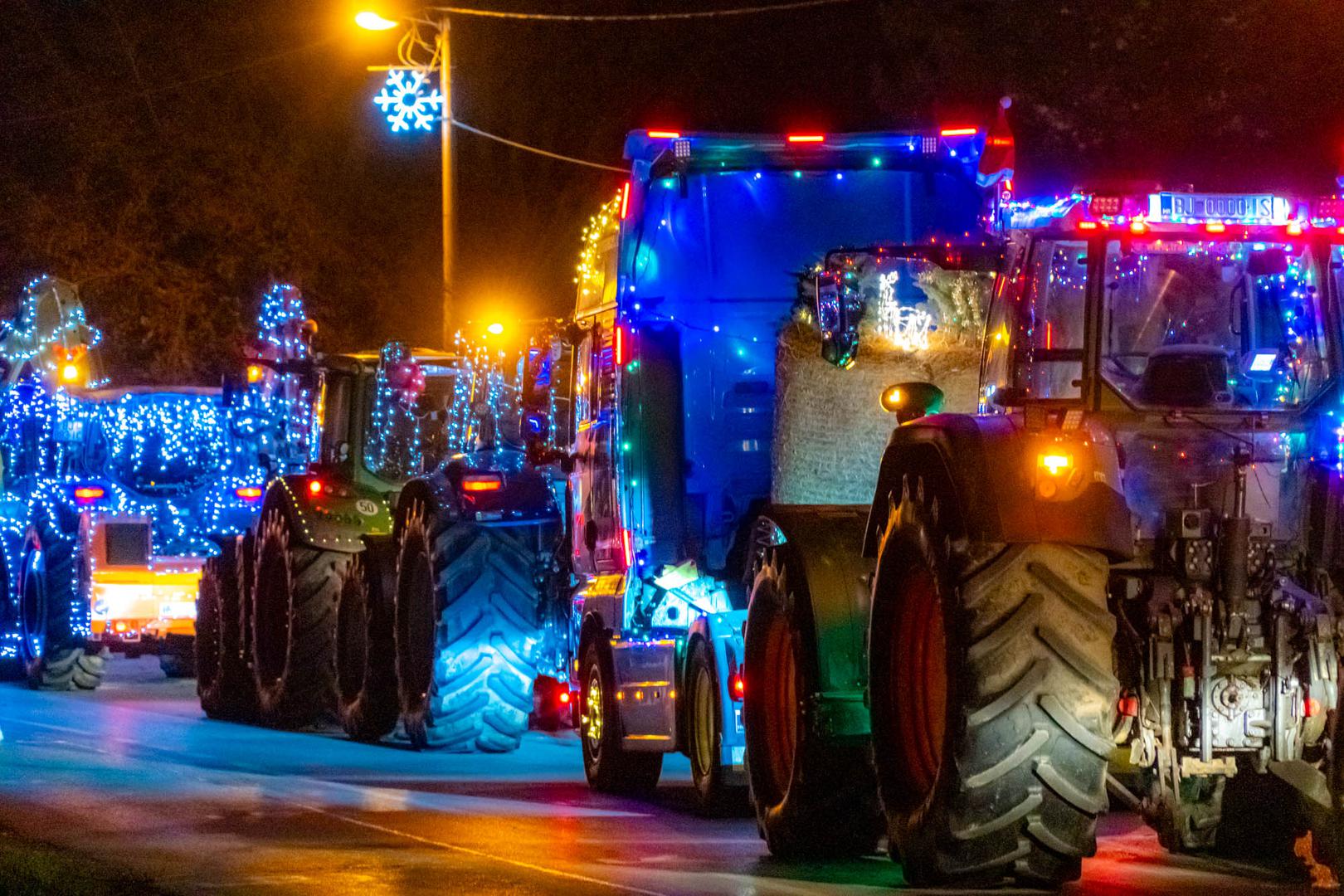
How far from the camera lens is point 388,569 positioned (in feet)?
57.8

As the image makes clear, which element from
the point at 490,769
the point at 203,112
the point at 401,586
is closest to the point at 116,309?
the point at 203,112

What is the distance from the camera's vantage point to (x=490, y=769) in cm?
1516

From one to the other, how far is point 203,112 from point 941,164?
2194cm

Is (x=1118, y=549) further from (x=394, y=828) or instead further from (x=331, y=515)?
(x=331, y=515)

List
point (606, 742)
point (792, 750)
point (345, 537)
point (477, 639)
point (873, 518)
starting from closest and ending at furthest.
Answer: point (873, 518) < point (792, 750) < point (606, 742) < point (477, 639) < point (345, 537)

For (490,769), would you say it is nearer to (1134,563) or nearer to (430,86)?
(1134,563)

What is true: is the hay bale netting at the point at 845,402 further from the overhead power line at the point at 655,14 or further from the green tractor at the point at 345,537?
the overhead power line at the point at 655,14

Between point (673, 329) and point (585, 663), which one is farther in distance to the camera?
point (585, 663)

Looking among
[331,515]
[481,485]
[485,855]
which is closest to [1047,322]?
[485,855]

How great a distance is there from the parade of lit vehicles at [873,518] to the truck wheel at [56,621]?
11.3 feet

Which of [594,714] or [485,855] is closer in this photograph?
[485,855]

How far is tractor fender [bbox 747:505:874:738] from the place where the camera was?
10.2 metres

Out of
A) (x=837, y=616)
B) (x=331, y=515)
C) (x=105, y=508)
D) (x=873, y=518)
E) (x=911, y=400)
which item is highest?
(x=911, y=400)

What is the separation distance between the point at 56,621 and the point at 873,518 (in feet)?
48.2
